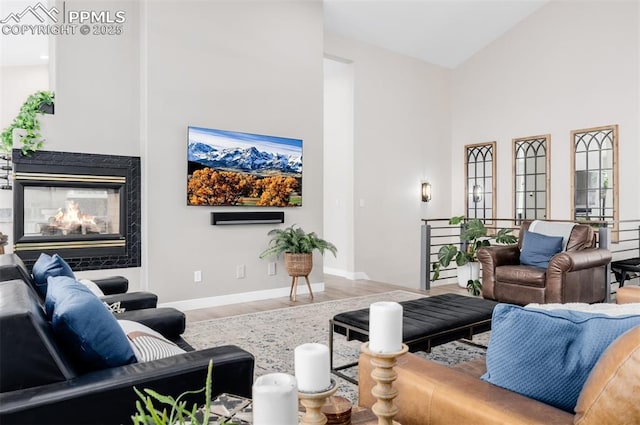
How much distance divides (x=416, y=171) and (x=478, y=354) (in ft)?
16.4

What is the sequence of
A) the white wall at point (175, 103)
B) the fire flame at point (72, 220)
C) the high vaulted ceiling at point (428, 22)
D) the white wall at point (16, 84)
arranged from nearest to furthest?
the fire flame at point (72, 220) → the white wall at point (175, 103) → the white wall at point (16, 84) → the high vaulted ceiling at point (428, 22)

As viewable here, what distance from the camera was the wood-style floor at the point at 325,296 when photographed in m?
4.62

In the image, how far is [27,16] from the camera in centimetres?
479

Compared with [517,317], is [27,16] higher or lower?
higher

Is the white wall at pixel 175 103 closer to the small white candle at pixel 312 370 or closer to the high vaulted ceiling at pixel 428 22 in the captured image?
the high vaulted ceiling at pixel 428 22

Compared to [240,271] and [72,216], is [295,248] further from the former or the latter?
[72,216]

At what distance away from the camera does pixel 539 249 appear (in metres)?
4.62

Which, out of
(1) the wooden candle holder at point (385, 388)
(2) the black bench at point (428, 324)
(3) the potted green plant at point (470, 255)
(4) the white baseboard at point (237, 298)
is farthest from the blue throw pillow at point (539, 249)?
(1) the wooden candle holder at point (385, 388)

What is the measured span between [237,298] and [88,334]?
12.3 ft

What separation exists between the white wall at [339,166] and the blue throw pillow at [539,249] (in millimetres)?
2802

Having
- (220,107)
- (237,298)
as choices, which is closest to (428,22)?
(220,107)

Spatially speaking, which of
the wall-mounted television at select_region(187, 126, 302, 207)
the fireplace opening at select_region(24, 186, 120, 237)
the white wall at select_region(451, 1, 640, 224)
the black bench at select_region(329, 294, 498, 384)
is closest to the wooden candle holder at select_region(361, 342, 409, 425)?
the black bench at select_region(329, 294, 498, 384)

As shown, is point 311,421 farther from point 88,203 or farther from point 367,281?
point 367,281

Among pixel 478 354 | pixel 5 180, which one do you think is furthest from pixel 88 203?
pixel 478 354
